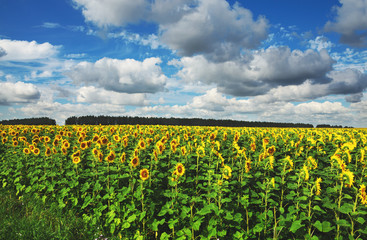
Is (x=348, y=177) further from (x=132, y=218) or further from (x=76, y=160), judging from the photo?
(x=76, y=160)

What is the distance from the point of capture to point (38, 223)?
471cm

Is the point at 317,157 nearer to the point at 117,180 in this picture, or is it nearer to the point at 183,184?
the point at 183,184

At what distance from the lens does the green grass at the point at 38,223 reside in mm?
4426

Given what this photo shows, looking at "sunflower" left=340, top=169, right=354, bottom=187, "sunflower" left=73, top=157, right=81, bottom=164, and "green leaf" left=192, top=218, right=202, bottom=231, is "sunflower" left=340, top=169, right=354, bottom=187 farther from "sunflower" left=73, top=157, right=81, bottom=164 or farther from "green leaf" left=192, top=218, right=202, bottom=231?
"sunflower" left=73, top=157, right=81, bottom=164

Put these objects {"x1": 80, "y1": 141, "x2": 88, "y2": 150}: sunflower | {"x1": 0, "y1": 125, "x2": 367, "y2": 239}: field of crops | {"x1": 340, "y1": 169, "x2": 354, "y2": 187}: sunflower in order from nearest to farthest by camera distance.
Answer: {"x1": 340, "y1": 169, "x2": 354, "y2": 187}: sunflower
{"x1": 0, "y1": 125, "x2": 367, "y2": 239}: field of crops
{"x1": 80, "y1": 141, "x2": 88, "y2": 150}: sunflower

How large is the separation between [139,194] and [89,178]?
176 cm

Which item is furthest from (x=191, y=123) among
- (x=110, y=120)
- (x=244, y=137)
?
(x=244, y=137)

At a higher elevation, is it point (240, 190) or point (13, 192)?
point (240, 190)

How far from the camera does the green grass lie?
4426 millimetres

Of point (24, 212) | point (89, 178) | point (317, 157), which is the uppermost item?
point (317, 157)

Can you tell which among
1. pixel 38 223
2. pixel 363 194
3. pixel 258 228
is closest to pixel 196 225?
pixel 258 228

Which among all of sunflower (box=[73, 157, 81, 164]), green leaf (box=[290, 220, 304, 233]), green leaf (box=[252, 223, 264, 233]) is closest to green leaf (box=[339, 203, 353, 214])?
green leaf (box=[290, 220, 304, 233])

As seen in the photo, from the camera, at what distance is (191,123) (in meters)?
39.9

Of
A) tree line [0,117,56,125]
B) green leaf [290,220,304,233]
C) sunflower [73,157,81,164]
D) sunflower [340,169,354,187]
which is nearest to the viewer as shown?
green leaf [290,220,304,233]
